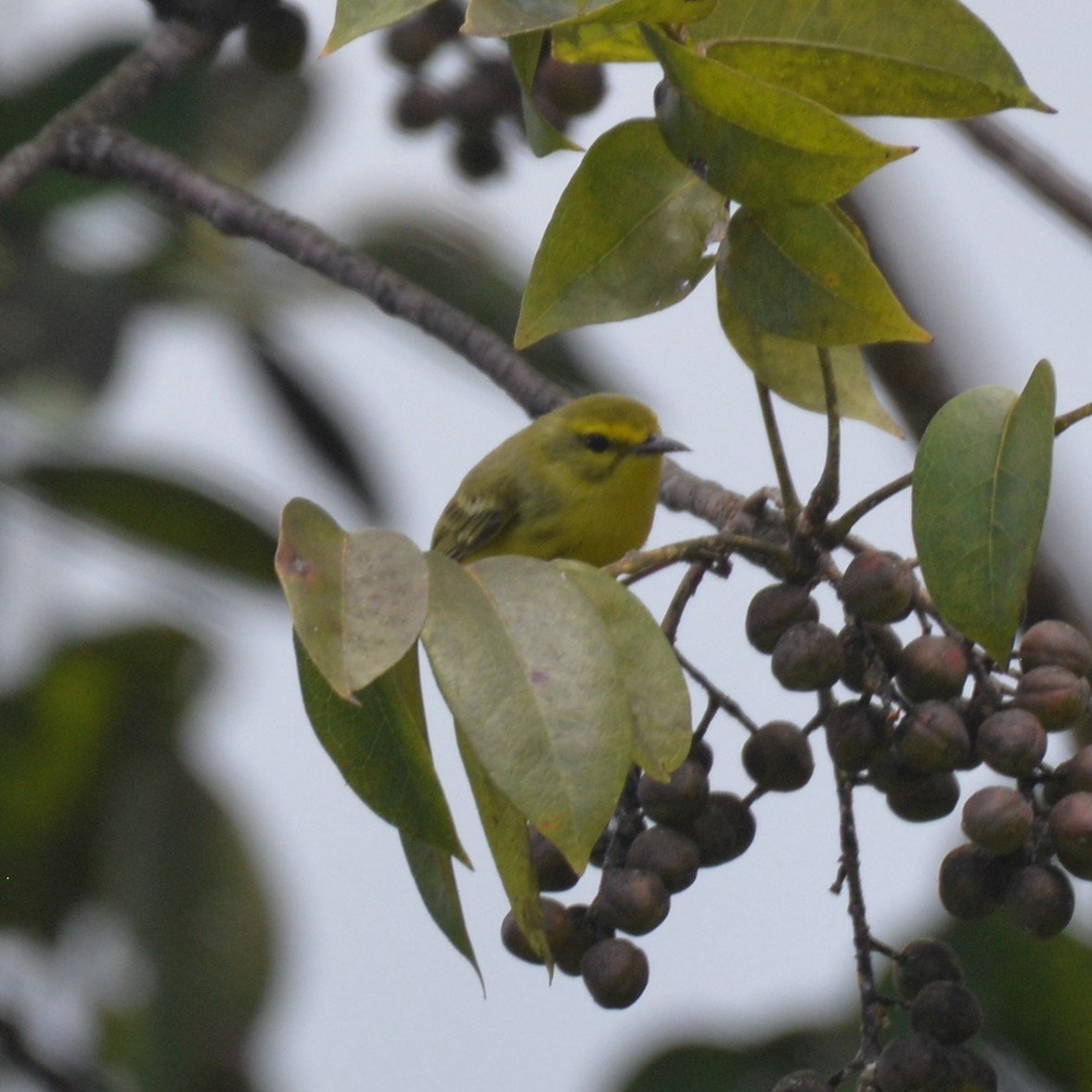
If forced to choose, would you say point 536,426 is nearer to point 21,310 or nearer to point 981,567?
point 21,310

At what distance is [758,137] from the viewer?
1.01 meters

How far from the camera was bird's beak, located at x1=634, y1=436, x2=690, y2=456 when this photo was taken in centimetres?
259

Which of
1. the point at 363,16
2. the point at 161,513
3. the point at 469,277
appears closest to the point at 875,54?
the point at 363,16

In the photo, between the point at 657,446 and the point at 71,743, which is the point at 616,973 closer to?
the point at 71,743

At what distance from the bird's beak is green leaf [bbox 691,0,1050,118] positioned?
1.47 m

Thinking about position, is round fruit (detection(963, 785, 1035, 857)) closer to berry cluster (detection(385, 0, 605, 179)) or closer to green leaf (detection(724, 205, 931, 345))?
green leaf (detection(724, 205, 931, 345))

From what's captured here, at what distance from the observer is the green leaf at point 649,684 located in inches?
40.4

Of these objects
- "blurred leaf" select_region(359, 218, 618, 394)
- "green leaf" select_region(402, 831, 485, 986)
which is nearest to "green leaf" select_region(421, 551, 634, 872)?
"green leaf" select_region(402, 831, 485, 986)

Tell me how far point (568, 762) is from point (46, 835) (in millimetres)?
1666

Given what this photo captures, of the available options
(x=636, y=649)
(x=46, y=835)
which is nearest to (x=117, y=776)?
(x=46, y=835)

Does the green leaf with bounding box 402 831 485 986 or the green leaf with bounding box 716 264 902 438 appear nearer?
the green leaf with bounding box 402 831 485 986

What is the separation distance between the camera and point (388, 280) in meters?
2.17

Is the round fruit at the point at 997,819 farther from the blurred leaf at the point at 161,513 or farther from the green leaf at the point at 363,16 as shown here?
the blurred leaf at the point at 161,513

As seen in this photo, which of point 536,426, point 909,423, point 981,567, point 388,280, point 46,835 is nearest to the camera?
point 981,567
